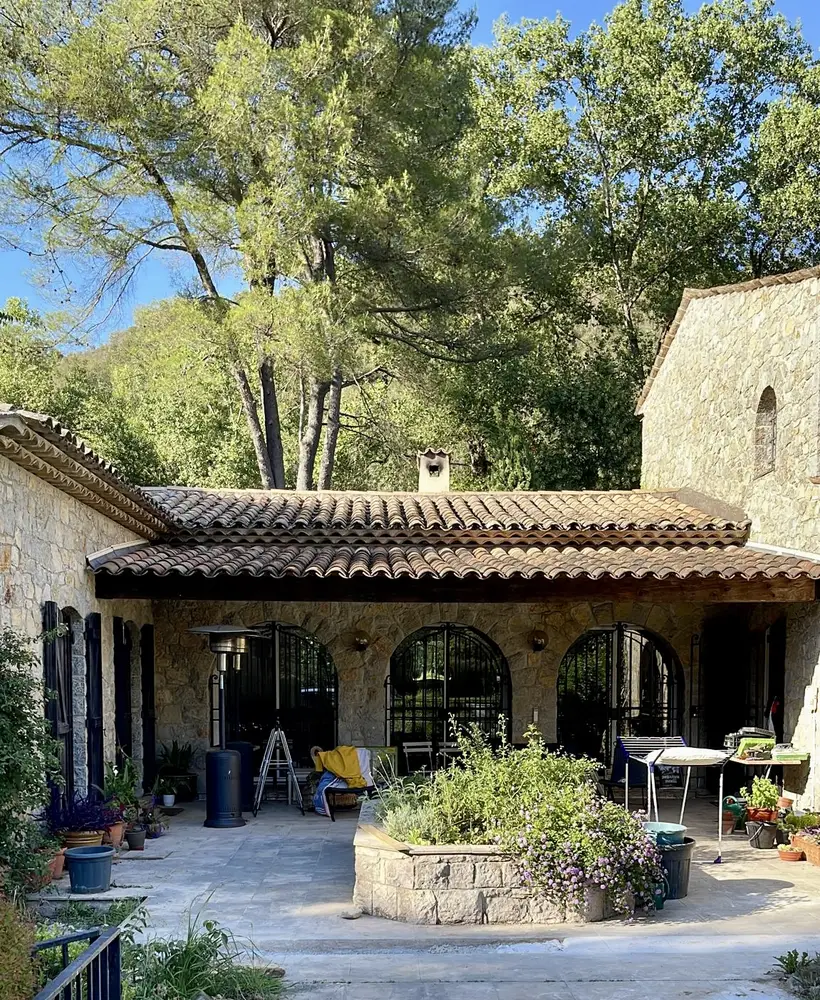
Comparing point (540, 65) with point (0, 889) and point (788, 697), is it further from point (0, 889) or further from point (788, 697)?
point (0, 889)

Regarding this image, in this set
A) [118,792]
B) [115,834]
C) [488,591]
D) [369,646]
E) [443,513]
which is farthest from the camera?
[443,513]

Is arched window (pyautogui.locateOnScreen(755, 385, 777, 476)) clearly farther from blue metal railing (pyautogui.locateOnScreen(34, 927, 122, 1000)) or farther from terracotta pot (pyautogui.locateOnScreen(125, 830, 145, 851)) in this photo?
blue metal railing (pyautogui.locateOnScreen(34, 927, 122, 1000))

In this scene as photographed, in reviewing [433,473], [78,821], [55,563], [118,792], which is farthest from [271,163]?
[78,821]

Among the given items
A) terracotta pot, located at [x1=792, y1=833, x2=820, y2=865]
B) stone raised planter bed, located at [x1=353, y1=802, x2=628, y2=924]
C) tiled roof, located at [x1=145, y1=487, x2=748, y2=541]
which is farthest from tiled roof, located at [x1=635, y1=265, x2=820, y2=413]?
stone raised planter bed, located at [x1=353, y1=802, x2=628, y2=924]

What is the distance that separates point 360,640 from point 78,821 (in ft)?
16.9

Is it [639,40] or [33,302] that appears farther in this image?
[639,40]

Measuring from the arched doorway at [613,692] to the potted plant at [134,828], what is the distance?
5920 millimetres

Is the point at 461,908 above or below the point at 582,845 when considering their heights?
below

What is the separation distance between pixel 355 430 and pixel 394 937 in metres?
17.9

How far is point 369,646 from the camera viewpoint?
45.6ft

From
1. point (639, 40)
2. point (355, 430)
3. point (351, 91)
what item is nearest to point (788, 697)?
point (351, 91)

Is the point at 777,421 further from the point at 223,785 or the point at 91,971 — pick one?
the point at 91,971

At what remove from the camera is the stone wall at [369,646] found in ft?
45.2

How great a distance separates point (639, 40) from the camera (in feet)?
87.0
